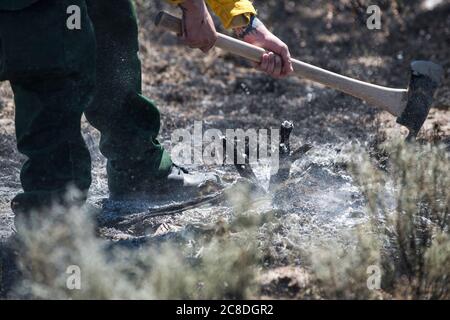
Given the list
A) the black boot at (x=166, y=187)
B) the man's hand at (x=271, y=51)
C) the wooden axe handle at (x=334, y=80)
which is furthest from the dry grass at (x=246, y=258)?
the wooden axe handle at (x=334, y=80)

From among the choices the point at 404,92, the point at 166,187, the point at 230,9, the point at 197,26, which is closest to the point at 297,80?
the point at 404,92

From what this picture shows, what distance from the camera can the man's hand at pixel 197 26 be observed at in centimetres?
325

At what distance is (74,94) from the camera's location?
10.3ft

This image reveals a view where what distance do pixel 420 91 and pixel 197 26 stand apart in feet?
4.11

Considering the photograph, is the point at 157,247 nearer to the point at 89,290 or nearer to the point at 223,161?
the point at 89,290

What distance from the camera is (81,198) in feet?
10.8

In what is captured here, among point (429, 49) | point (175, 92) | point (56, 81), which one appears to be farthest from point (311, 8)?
point (56, 81)

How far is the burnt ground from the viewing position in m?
4.70

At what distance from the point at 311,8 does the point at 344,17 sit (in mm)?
527

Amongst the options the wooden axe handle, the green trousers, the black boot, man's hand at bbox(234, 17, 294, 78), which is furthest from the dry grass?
the wooden axe handle

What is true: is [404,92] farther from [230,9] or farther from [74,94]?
[74,94]

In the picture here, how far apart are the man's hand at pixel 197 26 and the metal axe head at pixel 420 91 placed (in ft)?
3.62

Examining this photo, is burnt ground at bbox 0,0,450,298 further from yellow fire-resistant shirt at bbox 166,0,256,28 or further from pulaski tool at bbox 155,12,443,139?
yellow fire-resistant shirt at bbox 166,0,256,28

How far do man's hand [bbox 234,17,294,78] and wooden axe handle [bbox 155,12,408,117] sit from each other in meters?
0.04
